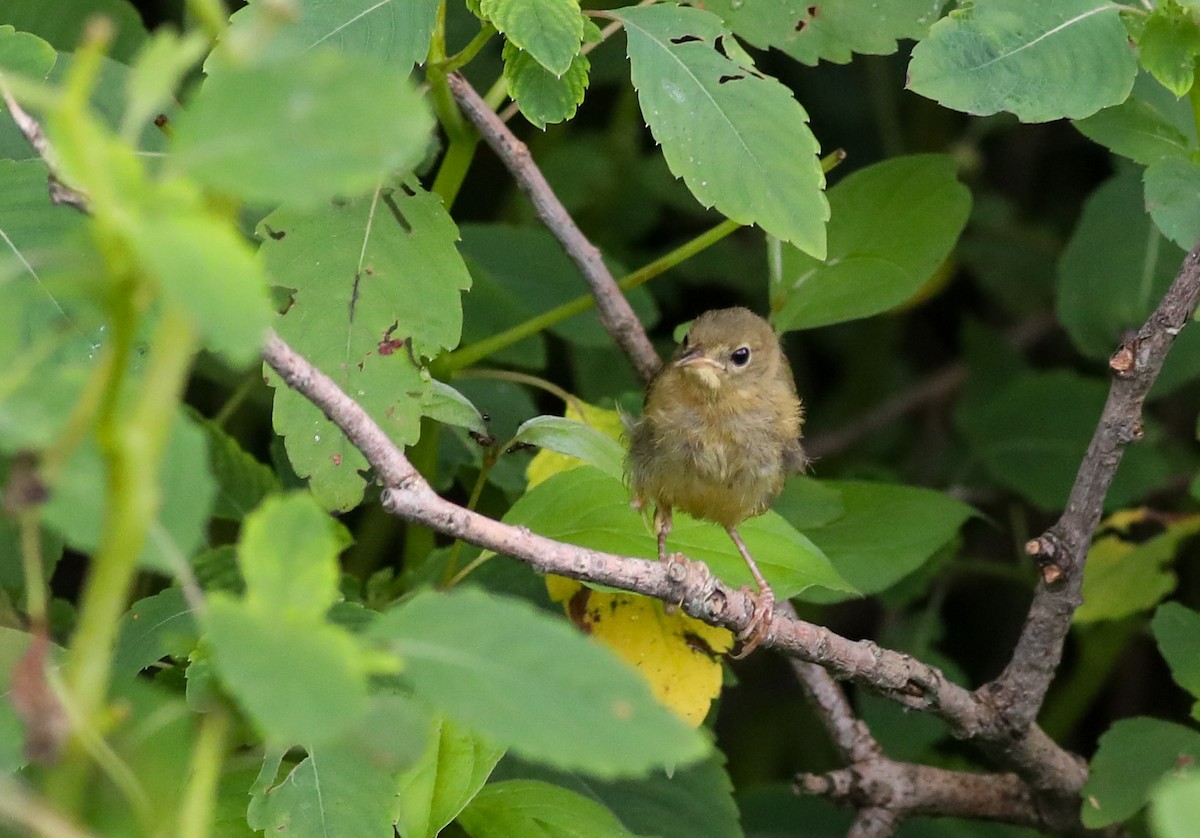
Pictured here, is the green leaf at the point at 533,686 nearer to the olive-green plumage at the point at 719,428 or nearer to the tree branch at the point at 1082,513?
the tree branch at the point at 1082,513

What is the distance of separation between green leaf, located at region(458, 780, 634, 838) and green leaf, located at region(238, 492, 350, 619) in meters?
1.06

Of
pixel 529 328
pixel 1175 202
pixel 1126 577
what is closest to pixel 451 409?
pixel 529 328

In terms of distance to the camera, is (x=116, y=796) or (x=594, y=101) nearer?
(x=116, y=796)

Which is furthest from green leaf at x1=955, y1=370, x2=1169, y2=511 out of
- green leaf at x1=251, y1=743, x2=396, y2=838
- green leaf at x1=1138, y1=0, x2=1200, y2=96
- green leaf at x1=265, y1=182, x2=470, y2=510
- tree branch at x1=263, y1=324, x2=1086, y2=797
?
green leaf at x1=251, y1=743, x2=396, y2=838

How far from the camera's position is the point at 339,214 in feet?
6.91

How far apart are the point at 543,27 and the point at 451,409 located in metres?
0.58

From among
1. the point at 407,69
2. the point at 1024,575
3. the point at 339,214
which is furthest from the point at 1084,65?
the point at 1024,575

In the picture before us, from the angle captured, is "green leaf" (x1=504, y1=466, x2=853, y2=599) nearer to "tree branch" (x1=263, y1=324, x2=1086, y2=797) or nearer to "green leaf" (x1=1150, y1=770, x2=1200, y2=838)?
"tree branch" (x1=263, y1=324, x2=1086, y2=797)

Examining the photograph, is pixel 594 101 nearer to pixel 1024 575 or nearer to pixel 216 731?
pixel 1024 575

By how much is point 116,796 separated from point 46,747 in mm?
237

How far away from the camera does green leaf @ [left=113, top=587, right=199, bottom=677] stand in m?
1.90

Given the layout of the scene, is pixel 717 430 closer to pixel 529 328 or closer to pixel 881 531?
pixel 881 531

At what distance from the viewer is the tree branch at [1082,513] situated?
1972mm

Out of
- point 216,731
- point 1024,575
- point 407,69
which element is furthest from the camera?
point 1024,575
